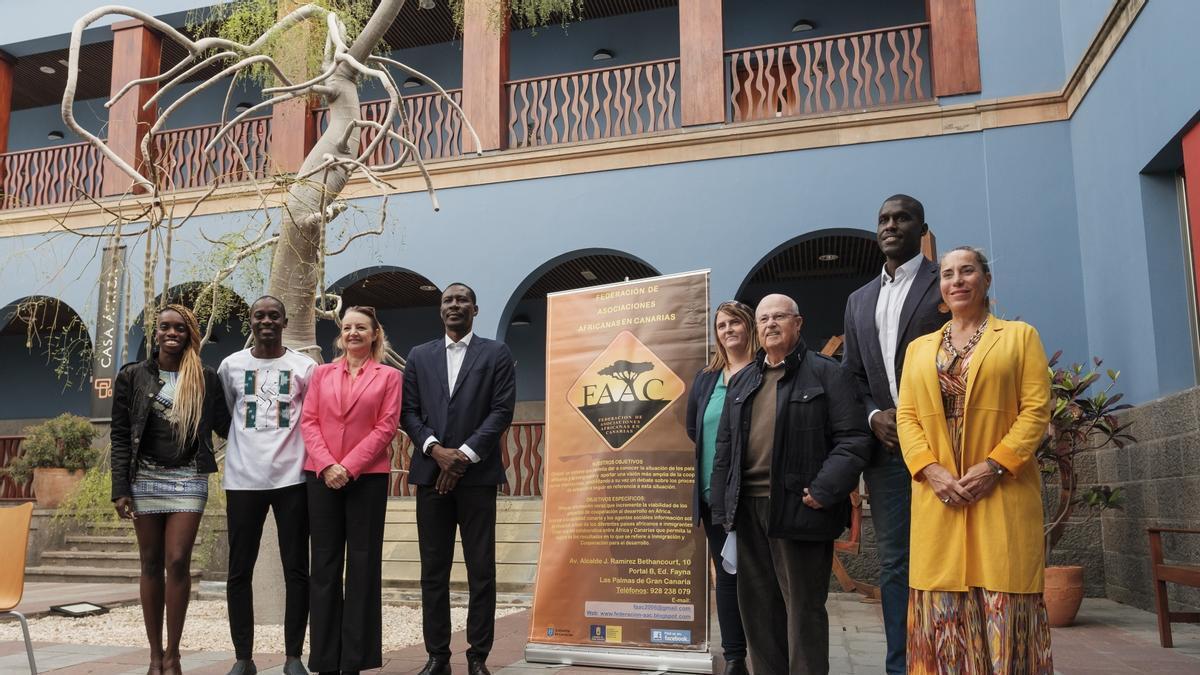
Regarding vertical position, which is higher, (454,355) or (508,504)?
(454,355)

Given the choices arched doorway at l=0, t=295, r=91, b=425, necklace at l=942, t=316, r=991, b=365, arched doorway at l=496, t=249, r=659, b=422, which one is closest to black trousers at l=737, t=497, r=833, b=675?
necklace at l=942, t=316, r=991, b=365

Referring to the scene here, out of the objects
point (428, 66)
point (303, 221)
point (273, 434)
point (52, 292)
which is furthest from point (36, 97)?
point (273, 434)

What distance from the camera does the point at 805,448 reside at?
327 centimetres

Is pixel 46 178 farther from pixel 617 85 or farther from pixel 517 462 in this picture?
pixel 617 85

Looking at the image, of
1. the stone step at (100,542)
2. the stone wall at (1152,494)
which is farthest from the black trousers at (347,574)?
the stone step at (100,542)

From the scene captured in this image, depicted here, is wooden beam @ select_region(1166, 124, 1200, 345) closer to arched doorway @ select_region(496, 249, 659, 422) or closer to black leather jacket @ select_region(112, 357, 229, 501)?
black leather jacket @ select_region(112, 357, 229, 501)

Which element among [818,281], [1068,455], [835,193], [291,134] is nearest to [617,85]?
[835,193]

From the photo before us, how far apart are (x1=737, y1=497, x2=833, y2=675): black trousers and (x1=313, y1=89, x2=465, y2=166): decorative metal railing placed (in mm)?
7788

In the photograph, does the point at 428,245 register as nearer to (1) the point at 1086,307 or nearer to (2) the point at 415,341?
(2) the point at 415,341

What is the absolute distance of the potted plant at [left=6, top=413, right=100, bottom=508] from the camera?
33.6 ft

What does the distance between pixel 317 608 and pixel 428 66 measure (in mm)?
10744

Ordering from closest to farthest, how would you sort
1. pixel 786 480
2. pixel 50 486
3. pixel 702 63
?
pixel 786 480 → pixel 702 63 → pixel 50 486

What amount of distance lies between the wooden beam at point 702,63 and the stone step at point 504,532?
4443 millimetres

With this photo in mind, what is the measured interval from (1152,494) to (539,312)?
8.68 meters
